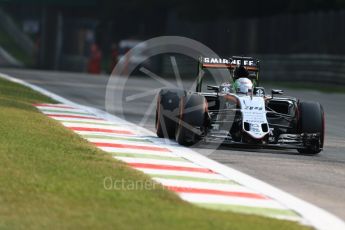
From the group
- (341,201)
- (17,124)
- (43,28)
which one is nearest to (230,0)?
(43,28)

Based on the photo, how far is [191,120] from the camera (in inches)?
558

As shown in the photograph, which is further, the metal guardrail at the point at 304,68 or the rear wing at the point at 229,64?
the metal guardrail at the point at 304,68

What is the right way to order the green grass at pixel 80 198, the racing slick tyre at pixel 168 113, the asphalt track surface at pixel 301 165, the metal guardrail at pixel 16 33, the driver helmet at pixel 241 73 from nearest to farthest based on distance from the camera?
the green grass at pixel 80 198 → the asphalt track surface at pixel 301 165 → the racing slick tyre at pixel 168 113 → the driver helmet at pixel 241 73 → the metal guardrail at pixel 16 33

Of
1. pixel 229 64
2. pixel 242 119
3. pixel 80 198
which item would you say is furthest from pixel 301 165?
pixel 80 198

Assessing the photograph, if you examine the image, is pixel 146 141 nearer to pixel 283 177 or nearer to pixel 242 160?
pixel 242 160

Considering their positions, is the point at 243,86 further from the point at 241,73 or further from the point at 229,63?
the point at 229,63

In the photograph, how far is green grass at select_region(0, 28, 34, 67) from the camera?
6856cm

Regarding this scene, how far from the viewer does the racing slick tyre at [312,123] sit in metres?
14.4

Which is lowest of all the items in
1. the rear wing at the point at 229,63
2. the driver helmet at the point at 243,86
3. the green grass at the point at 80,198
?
the green grass at the point at 80,198

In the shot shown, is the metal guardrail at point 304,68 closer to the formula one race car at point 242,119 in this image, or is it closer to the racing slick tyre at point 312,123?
the formula one race car at point 242,119

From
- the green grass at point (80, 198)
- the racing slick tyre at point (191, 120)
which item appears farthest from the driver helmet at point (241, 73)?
the green grass at point (80, 198)

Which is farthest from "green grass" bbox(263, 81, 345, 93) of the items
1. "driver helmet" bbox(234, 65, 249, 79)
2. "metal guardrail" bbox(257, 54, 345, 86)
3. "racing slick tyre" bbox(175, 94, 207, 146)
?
"racing slick tyre" bbox(175, 94, 207, 146)

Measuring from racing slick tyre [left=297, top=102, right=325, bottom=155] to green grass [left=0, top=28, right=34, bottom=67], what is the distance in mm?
50718

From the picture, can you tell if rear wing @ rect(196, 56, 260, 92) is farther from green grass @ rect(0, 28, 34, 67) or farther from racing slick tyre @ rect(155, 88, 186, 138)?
green grass @ rect(0, 28, 34, 67)
